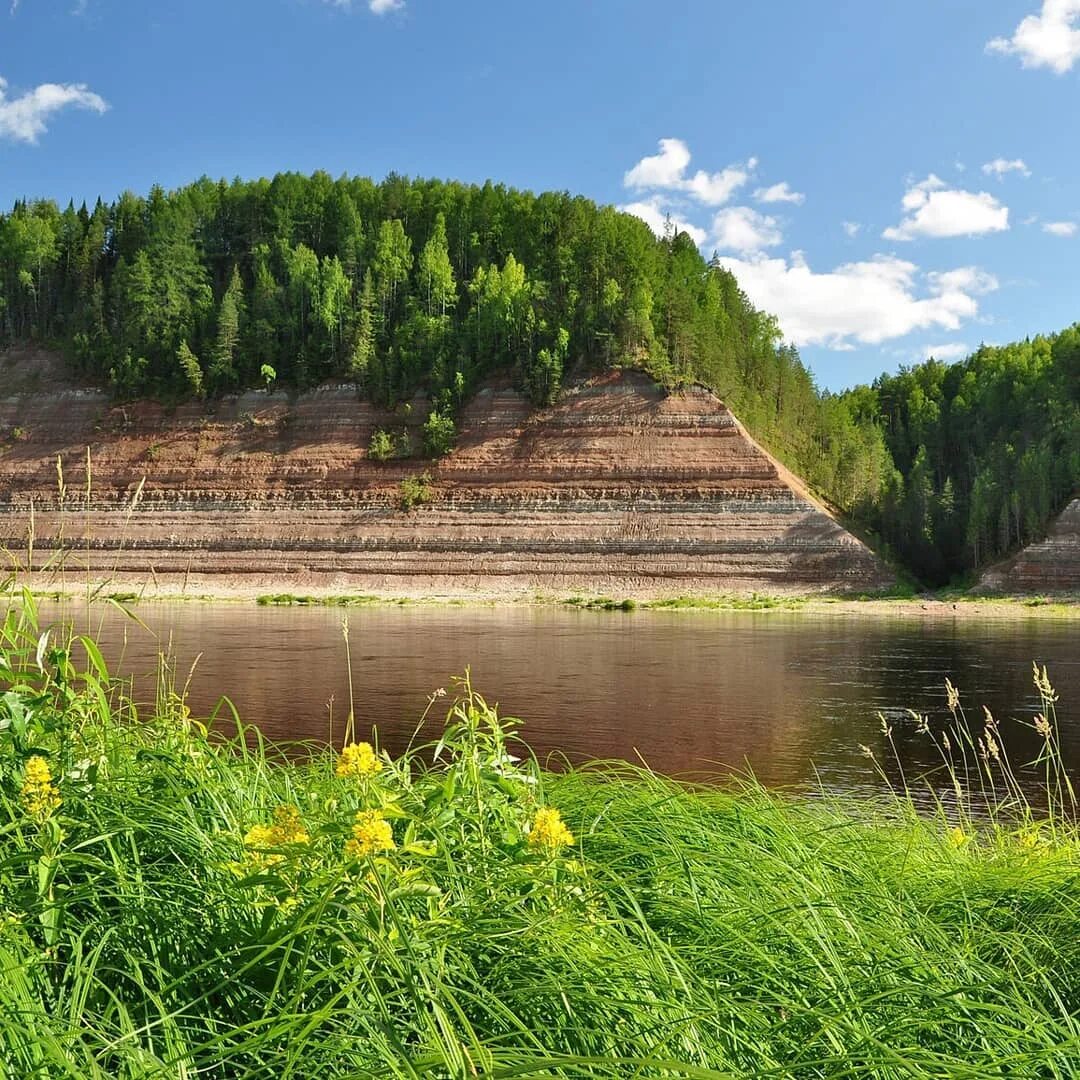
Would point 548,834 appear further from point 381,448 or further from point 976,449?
point 976,449

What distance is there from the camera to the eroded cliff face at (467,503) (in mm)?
69500

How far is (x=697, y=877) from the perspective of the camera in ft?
14.3

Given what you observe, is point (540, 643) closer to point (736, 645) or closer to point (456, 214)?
point (736, 645)

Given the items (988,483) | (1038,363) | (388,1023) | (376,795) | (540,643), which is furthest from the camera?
(1038,363)

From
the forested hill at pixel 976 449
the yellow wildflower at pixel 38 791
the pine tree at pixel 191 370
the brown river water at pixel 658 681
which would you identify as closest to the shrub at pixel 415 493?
the pine tree at pixel 191 370

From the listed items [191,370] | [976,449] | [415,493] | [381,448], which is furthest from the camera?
[976,449]

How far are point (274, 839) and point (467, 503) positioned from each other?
72413mm

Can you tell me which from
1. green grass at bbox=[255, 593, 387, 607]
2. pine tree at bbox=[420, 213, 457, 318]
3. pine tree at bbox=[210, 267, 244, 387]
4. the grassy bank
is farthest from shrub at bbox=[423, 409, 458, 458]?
the grassy bank

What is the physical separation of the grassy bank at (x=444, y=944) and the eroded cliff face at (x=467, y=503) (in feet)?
210

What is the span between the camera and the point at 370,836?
9.29ft

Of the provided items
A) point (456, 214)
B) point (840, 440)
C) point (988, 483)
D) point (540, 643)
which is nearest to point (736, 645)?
point (540, 643)

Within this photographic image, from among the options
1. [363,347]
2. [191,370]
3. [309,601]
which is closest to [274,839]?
[309,601]

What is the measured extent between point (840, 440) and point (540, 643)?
64.9 meters

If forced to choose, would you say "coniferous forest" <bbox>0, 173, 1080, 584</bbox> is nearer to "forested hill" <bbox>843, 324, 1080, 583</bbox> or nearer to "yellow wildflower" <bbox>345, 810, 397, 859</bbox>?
"forested hill" <bbox>843, 324, 1080, 583</bbox>
